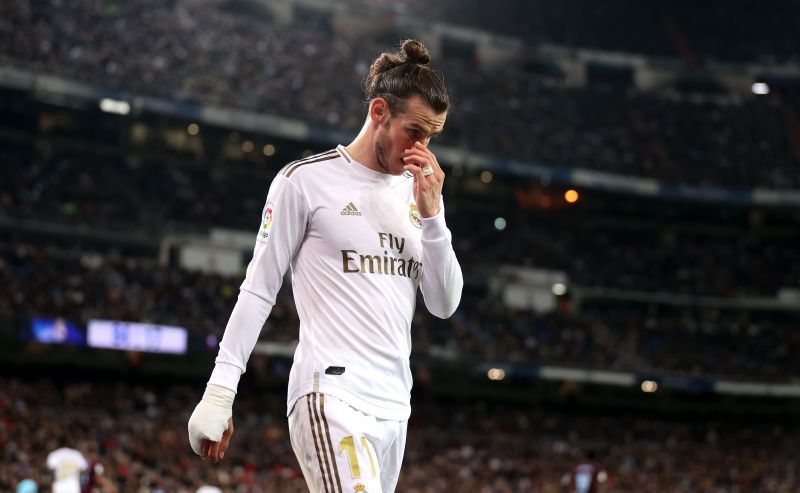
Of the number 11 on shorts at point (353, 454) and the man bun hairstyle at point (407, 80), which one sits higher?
the man bun hairstyle at point (407, 80)

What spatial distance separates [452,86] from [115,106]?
15.7 metres

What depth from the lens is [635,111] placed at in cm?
5097

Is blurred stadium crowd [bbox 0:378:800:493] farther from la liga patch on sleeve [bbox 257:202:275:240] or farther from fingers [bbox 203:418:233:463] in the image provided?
fingers [bbox 203:418:233:463]

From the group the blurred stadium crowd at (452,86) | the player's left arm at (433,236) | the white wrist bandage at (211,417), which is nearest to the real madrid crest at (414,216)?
the player's left arm at (433,236)


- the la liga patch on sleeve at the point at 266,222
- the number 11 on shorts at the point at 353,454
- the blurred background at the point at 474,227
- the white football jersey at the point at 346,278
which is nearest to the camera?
the number 11 on shorts at the point at 353,454

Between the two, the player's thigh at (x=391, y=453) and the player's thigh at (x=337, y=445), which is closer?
the player's thigh at (x=337, y=445)

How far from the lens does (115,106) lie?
38.8 m

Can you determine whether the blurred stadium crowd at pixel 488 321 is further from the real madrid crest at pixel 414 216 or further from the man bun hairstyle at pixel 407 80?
the man bun hairstyle at pixel 407 80

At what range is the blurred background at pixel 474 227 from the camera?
3266cm

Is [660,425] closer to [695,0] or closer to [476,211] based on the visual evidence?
[476,211]

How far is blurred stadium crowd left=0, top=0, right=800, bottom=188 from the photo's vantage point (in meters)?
39.0

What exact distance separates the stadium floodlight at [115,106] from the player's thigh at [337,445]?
35309mm

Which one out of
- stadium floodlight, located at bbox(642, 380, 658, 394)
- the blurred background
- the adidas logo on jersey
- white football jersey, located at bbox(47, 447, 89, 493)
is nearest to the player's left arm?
the adidas logo on jersey

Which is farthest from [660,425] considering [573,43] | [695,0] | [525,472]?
[695,0]
